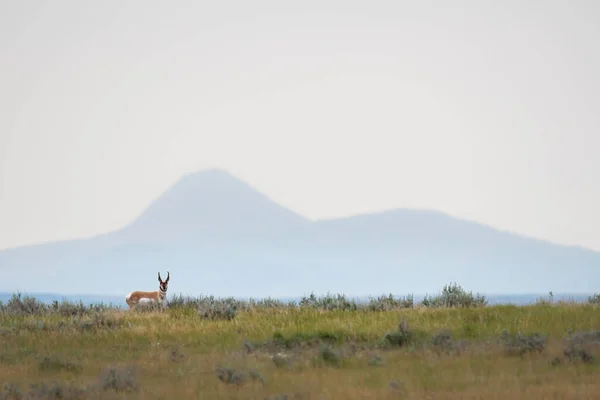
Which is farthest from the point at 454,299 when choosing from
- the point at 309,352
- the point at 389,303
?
the point at 309,352

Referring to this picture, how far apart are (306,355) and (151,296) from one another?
613 inches

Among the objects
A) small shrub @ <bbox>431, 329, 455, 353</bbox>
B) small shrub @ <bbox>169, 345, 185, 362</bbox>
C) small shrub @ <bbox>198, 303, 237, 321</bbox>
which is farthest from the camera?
small shrub @ <bbox>198, 303, 237, 321</bbox>

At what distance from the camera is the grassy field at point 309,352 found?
14297 mm

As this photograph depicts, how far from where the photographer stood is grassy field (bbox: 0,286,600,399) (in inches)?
563

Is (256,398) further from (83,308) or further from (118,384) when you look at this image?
(83,308)

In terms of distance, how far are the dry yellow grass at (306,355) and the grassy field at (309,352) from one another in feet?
0.12

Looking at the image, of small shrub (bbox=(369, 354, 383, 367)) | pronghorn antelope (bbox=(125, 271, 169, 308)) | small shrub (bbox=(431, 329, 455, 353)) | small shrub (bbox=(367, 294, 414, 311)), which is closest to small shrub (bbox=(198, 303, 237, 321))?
pronghorn antelope (bbox=(125, 271, 169, 308))

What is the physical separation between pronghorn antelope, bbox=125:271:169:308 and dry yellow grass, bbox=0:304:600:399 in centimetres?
310

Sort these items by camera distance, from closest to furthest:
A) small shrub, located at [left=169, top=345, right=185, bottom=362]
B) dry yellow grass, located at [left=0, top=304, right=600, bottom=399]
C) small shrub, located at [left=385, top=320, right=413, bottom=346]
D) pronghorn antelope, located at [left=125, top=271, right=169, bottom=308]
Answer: dry yellow grass, located at [left=0, top=304, right=600, bottom=399], small shrub, located at [left=169, top=345, right=185, bottom=362], small shrub, located at [left=385, top=320, right=413, bottom=346], pronghorn antelope, located at [left=125, top=271, right=169, bottom=308]

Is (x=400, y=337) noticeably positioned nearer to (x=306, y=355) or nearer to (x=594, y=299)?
(x=306, y=355)

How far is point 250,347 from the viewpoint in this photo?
2016cm

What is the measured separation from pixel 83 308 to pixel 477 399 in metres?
21.4

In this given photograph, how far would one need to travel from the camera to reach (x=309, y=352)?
62.2ft

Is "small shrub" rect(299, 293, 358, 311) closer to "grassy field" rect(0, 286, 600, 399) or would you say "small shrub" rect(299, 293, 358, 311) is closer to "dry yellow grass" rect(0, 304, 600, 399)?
"grassy field" rect(0, 286, 600, 399)
